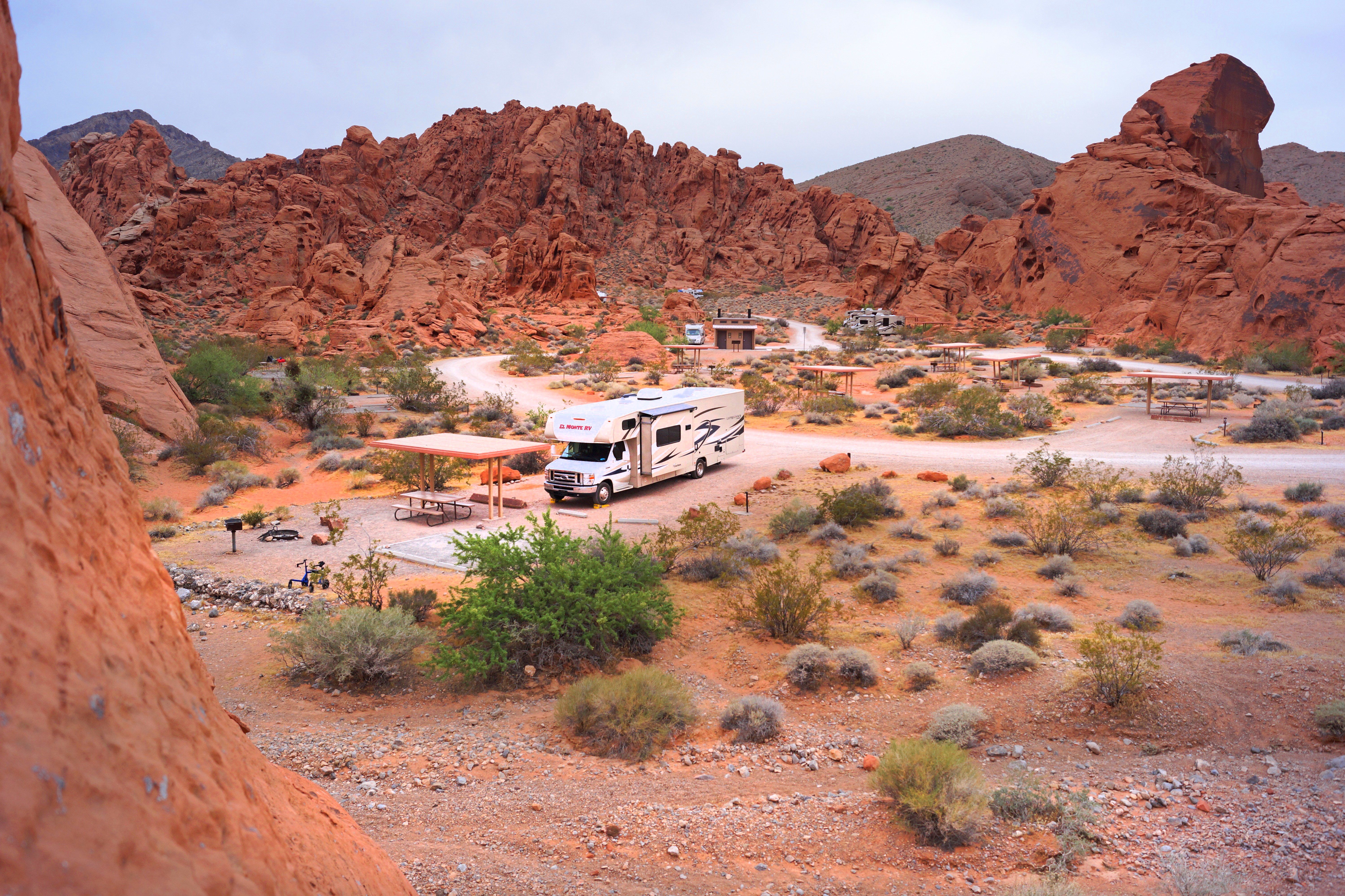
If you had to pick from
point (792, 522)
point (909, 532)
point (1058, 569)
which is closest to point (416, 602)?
point (792, 522)

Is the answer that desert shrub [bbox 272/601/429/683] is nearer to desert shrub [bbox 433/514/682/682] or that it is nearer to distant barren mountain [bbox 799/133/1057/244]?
desert shrub [bbox 433/514/682/682]

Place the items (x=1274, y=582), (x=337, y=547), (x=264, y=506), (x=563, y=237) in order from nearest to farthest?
(x=1274, y=582) < (x=337, y=547) < (x=264, y=506) < (x=563, y=237)

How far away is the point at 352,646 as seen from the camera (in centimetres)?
1012

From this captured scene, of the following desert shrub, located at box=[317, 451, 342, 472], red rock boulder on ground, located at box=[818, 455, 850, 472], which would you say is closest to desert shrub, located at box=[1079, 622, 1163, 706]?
red rock boulder on ground, located at box=[818, 455, 850, 472]

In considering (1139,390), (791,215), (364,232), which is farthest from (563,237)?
(1139,390)

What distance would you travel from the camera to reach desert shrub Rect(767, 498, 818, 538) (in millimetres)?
17188

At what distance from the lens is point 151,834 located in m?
2.08

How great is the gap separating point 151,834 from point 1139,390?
131 ft

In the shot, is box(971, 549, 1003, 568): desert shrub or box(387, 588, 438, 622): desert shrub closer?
box(387, 588, 438, 622): desert shrub

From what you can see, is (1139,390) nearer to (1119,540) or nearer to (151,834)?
(1119,540)

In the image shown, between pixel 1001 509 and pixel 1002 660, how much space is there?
26.4ft

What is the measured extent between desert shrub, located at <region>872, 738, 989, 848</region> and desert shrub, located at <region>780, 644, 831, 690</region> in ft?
10.6

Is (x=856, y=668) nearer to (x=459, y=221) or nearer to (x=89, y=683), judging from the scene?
(x=89, y=683)

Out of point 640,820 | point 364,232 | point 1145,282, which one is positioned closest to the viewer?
point 640,820
